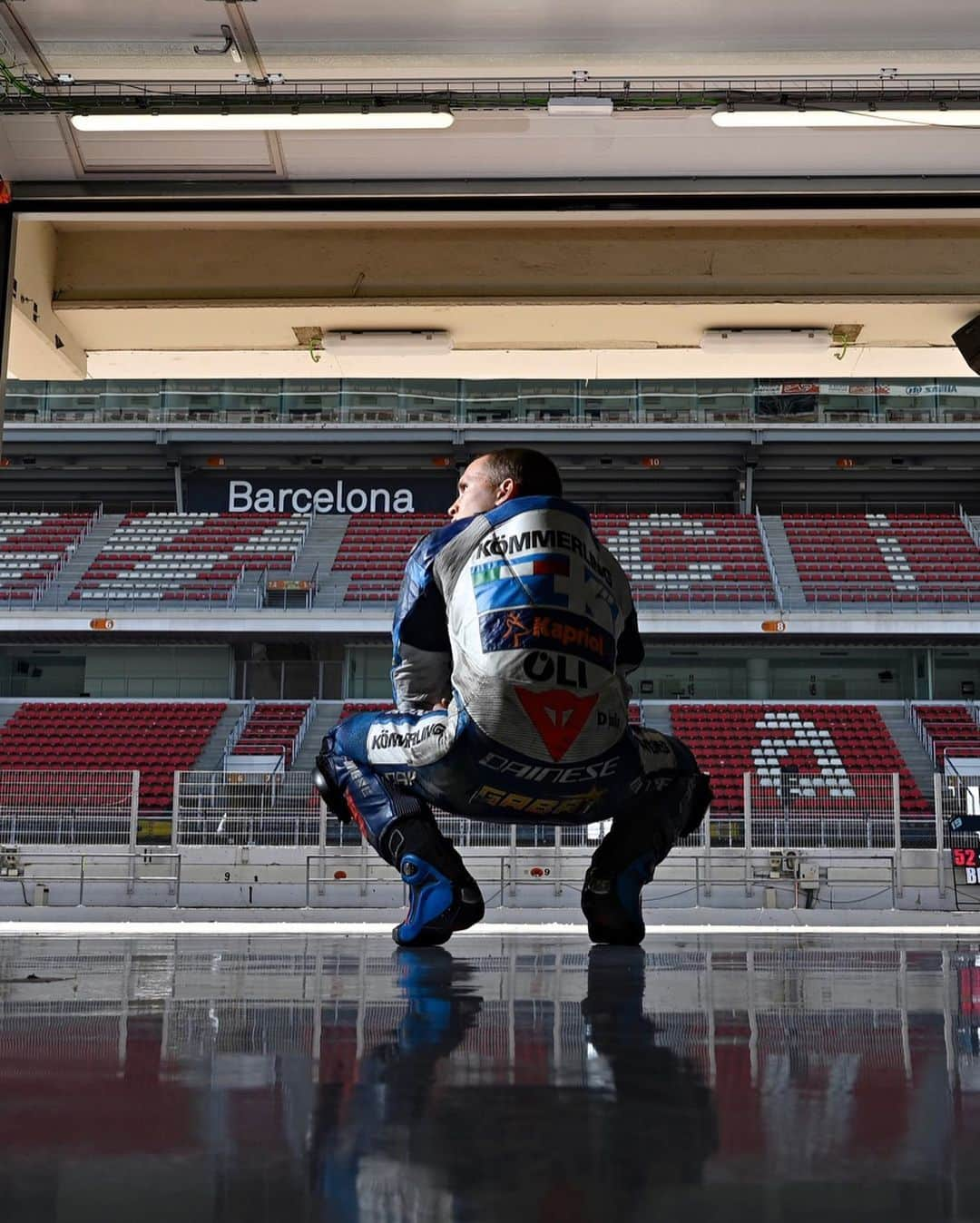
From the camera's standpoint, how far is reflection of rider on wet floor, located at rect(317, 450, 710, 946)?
77.2 inches

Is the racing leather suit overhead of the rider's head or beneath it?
beneath

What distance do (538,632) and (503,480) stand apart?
1.33ft

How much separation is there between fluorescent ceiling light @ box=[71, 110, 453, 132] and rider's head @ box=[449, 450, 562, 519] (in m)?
3.01

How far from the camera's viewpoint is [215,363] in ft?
24.2

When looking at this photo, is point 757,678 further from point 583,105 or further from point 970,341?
point 583,105

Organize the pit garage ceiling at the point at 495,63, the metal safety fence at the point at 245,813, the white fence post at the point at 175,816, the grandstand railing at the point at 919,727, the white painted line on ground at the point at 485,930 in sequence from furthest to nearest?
1. the grandstand railing at the point at 919,727
2. the metal safety fence at the point at 245,813
3. the white fence post at the point at 175,816
4. the pit garage ceiling at the point at 495,63
5. the white painted line on ground at the point at 485,930

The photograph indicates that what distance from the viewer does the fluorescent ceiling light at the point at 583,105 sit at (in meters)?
4.73

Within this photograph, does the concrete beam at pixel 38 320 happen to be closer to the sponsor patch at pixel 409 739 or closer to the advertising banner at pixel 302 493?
the sponsor patch at pixel 409 739

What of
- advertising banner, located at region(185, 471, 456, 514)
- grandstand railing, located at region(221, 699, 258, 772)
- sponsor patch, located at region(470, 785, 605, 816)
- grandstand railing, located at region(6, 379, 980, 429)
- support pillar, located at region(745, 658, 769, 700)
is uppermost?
grandstand railing, located at region(6, 379, 980, 429)

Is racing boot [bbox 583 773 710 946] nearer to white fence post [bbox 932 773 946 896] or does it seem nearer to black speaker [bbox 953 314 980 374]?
black speaker [bbox 953 314 980 374]

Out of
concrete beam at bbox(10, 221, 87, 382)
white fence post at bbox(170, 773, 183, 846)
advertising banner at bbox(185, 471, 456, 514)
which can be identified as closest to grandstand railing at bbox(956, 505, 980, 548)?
advertising banner at bbox(185, 471, 456, 514)

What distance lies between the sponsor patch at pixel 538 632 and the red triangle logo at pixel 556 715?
7 cm

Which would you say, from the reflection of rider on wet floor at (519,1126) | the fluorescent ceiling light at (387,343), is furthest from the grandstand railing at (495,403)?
the reflection of rider on wet floor at (519,1126)

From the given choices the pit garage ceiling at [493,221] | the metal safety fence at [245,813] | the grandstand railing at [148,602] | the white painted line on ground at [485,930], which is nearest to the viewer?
the white painted line on ground at [485,930]
